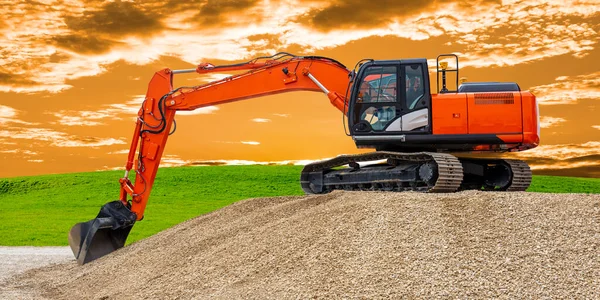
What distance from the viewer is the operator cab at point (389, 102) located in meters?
10.7

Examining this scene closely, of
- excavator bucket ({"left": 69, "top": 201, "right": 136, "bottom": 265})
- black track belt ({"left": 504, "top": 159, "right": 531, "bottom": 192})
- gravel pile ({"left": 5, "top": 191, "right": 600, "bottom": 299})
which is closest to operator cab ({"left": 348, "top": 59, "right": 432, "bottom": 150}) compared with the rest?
gravel pile ({"left": 5, "top": 191, "right": 600, "bottom": 299})

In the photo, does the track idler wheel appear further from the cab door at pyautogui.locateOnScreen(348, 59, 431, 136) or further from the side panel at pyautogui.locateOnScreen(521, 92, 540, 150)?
the side panel at pyautogui.locateOnScreen(521, 92, 540, 150)

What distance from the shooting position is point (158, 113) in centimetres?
1234

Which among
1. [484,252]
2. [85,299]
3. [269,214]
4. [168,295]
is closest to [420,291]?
[484,252]

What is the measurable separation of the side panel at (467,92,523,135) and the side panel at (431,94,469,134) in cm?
11

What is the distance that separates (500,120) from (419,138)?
1395mm

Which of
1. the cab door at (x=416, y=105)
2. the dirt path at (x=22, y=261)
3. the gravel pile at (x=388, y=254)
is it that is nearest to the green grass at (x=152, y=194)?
the dirt path at (x=22, y=261)

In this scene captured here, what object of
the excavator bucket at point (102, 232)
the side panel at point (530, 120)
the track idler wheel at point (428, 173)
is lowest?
the excavator bucket at point (102, 232)

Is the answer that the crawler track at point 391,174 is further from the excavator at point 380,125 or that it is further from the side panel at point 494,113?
the side panel at point 494,113

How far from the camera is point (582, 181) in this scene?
105 ft

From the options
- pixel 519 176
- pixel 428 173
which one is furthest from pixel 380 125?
pixel 519 176

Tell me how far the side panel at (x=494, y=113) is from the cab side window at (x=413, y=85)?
83 centimetres

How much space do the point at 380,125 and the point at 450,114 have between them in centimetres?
120

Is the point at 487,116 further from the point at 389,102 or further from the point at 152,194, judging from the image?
the point at 152,194
